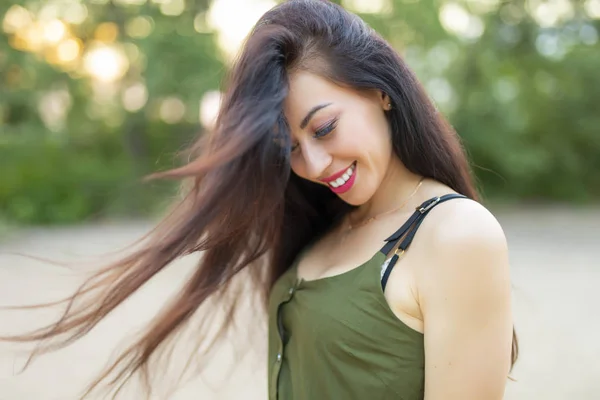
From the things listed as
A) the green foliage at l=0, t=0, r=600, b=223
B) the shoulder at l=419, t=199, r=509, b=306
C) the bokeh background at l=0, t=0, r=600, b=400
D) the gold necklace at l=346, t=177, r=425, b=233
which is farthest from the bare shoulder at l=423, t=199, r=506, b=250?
the green foliage at l=0, t=0, r=600, b=223

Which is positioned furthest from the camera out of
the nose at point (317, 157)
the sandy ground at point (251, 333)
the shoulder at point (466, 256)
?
the sandy ground at point (251, 333)

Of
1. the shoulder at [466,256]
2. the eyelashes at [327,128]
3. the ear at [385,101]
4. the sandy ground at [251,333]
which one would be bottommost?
the sandy ground at [251,333]

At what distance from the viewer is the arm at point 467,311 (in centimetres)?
141

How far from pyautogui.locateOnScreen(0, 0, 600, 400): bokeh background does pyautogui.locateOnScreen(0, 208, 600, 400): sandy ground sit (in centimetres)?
51

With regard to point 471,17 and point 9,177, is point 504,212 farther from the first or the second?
point 9,177

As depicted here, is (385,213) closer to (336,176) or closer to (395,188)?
(395,188)

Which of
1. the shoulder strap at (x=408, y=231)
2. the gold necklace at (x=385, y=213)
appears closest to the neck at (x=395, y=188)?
the gold necklace at (x=385, y=213)

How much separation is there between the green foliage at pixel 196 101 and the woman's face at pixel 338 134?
10567 millimetres

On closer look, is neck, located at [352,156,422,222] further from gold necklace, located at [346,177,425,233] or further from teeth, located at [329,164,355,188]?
teeth, located at [329,164,355,188]

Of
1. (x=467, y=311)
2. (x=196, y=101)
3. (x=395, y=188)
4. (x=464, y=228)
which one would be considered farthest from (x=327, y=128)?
(x=196, y=101)

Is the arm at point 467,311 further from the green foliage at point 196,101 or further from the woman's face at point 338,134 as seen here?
the green foliage at point 196,101

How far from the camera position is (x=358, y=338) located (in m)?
1.52

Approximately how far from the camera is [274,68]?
159 cm

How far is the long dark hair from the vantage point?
1.57 metres
